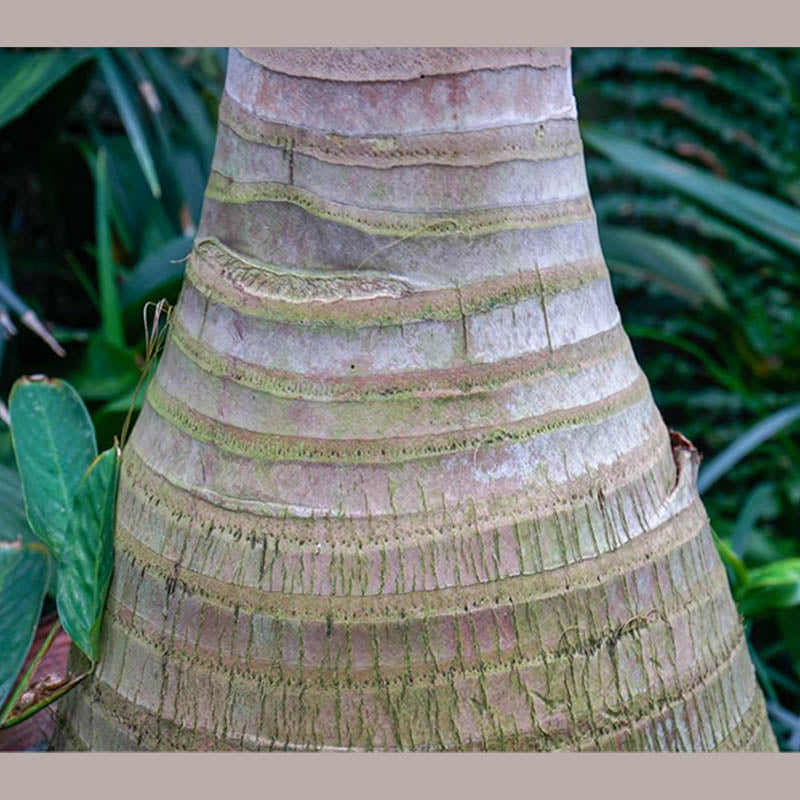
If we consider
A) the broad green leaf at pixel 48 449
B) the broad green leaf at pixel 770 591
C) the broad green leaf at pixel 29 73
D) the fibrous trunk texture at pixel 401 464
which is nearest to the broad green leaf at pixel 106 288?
the broad green leaf at pixel 29 73

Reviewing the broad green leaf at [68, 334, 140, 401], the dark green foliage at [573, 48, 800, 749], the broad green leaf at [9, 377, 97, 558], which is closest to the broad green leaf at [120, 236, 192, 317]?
the broad green leaf at [68, 334, 140, 401]

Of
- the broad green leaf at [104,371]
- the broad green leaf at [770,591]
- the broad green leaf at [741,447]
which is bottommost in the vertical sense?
the broad green leaf at [770,591]

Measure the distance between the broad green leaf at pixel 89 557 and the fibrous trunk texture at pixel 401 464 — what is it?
0.04 meters

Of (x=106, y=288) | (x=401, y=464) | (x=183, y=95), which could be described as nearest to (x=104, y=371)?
(x=106, y=288)

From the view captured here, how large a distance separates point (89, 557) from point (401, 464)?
276 mm

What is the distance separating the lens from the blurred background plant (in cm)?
164

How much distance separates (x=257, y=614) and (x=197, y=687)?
0.25ft

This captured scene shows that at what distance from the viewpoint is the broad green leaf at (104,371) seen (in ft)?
4.98

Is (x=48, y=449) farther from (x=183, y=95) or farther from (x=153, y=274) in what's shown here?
(x=183, y=95)

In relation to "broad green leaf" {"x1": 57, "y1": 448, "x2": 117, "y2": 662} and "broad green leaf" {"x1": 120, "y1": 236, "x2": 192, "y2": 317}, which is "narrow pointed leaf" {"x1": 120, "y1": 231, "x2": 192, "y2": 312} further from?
"broad green leaf" {"x1": 57, "y1": 448, "x2": 117, "y2": 662}

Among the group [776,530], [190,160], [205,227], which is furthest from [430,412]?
[776,530]

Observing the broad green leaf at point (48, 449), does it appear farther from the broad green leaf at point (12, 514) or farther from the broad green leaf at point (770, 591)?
the broad green leaf at point (770, 591)

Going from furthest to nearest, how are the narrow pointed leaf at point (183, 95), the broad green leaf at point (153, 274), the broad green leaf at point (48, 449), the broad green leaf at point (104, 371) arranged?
the narrow pointed leaf at point (183, 95) → the broad green leaf at point (153, 274) → the broad green leaf at point (104, 371) → the broad green leaf at point (48, 449)

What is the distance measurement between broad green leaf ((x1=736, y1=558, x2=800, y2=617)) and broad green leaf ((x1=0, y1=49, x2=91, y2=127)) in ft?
4.10
